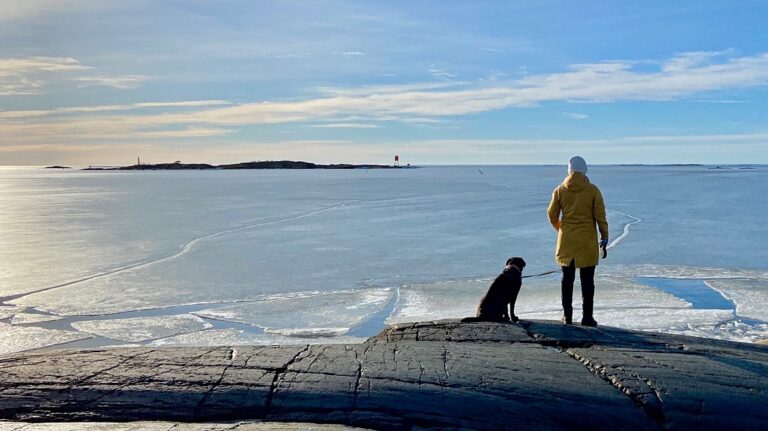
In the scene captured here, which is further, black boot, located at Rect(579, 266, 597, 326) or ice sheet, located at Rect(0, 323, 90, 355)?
ice sheet, located at Rect(0, 323, 90, 355)

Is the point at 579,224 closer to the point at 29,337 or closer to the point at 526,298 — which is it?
the point at 526,298

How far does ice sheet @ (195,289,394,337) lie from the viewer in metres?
9.44

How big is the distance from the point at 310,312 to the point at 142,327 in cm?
254

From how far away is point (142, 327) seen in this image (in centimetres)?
950

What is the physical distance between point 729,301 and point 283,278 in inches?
326

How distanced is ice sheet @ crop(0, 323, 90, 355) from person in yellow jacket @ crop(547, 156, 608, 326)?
6.53 metres

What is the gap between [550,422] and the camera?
4.68 meters

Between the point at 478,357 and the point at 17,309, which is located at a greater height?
the point at 478,357

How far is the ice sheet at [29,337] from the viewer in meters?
8.48

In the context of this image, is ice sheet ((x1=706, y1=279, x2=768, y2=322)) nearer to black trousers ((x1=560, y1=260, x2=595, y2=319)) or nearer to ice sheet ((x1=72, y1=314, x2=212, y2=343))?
black trousers ((x1=560, y1=260, x2=595, y2=319))

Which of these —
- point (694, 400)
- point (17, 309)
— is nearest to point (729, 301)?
point (694, 400)

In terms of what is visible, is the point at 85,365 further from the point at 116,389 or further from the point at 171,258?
the point at 171,258

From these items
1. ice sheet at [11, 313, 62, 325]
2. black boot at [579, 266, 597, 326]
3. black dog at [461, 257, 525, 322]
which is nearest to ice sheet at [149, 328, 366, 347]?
black dog at [461, 257, 525, 322]

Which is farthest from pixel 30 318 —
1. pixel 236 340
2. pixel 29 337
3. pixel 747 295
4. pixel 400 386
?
pixel 747 295
